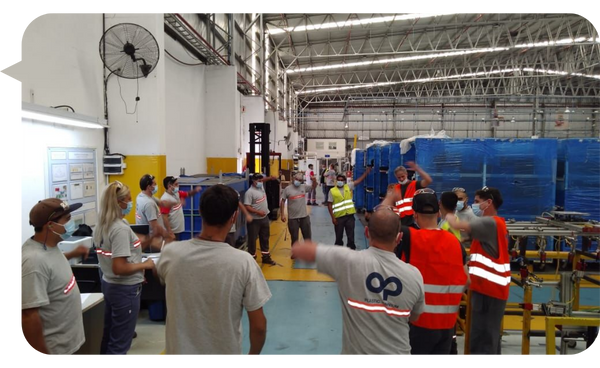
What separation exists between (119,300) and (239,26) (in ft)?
41.7

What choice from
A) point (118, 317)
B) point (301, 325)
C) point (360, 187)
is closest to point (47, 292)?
point (118, 317)

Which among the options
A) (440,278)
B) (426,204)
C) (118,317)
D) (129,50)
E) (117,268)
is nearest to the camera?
(440,278)

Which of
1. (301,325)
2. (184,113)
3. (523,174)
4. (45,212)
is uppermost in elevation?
(184,113)

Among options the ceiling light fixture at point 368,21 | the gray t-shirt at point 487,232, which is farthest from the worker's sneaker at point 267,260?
the ceiling light fixture at point 368,21

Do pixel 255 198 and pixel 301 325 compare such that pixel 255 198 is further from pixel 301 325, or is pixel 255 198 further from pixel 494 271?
pixel 494 271

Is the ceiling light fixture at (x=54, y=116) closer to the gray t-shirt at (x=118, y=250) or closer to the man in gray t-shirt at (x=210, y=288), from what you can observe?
the gray t-shirt at (x=118, y=250)

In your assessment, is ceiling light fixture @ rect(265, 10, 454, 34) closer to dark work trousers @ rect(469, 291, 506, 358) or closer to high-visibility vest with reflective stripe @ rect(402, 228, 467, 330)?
dark work trousers @ rect(469, 291, 506, 358)

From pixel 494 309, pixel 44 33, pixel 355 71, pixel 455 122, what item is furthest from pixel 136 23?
pixel 455 122

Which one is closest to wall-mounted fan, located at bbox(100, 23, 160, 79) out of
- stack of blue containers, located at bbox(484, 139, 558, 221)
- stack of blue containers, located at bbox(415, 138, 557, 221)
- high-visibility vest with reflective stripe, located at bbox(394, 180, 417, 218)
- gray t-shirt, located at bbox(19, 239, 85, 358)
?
gray t-shirt, located at bbox(19, 239, 85, 358)

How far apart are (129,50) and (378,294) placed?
18.9 ft

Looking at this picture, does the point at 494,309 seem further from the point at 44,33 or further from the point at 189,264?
the point at 44,33

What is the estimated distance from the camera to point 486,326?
123 inches

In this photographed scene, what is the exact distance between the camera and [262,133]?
10750 millimetres

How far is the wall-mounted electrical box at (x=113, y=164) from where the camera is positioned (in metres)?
5.84
